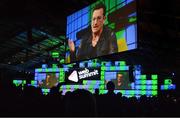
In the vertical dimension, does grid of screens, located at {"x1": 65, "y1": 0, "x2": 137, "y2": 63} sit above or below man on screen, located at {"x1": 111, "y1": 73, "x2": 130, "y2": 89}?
above

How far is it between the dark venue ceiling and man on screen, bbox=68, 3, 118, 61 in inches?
50.5

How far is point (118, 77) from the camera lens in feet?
55.7

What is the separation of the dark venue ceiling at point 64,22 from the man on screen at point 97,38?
4.21 ft

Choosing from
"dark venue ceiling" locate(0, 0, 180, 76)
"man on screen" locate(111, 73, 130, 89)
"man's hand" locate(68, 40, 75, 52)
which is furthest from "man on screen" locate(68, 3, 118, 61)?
"man on screen" locate(111, 73, 130, 89)

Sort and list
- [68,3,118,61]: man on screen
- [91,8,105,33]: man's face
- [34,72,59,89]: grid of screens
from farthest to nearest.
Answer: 1. [34,72,59,89]: grid of screens
2. [91,8,105,33]: man's face
3. [68,3,118,61]: man on screen

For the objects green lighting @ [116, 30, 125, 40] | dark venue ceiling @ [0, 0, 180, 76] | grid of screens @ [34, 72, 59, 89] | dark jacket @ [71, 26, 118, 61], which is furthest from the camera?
grid of screens @ [34, 72, 59, 89]

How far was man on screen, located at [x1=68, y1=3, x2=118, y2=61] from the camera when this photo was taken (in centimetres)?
1499

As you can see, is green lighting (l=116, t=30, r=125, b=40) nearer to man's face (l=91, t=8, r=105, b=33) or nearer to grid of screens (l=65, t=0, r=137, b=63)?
grid of screens (l=65, t=0, r=137, b=63)

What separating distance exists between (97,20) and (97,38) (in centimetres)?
76

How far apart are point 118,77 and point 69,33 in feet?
13.9

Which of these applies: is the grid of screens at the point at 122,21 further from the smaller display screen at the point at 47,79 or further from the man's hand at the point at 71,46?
the smaller display screen at the point at 47,79

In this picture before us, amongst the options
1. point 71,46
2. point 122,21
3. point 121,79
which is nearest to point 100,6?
point 122,21

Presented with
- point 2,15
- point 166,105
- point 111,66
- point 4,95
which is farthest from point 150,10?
point 4,95

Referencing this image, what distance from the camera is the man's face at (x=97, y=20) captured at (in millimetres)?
15767
